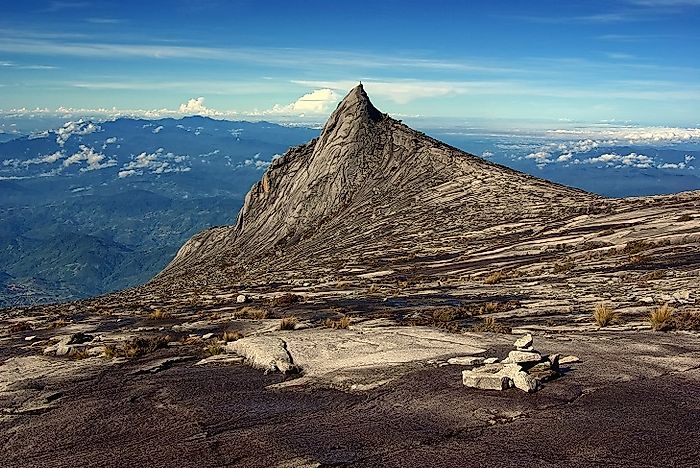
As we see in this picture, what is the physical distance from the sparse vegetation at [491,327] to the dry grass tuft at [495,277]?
36.6 feet

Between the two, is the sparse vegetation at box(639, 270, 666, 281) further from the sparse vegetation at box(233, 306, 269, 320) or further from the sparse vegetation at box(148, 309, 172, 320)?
the sparse vegetation at box(148, 309, 172, 320)

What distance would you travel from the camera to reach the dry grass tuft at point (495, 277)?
1277 inches

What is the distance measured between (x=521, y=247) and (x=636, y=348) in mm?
25684

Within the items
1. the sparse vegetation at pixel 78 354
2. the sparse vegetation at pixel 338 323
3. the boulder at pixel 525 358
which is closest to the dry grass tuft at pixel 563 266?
the sparse vegetation at pixel 338 323

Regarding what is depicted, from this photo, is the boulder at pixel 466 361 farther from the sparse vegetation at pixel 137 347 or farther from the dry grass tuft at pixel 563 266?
the dry grass tuft at pixel 563 266

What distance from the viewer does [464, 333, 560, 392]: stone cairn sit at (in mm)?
13586

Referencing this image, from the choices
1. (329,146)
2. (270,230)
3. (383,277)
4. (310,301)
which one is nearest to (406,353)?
(310,301)

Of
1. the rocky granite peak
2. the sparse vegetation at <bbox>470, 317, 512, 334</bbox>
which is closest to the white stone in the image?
the sparse vegetation at <bbox>470, 317, 512, 334</bbox>

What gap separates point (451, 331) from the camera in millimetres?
20391

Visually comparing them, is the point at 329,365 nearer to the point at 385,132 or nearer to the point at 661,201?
the point at 661,201

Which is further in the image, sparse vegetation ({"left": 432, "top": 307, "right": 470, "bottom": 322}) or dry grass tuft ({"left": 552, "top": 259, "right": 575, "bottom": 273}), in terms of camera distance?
dry grass tuft ({"left": 552, "top": 259, "right": 575, "bottom": 273})

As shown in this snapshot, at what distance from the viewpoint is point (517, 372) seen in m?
13.8

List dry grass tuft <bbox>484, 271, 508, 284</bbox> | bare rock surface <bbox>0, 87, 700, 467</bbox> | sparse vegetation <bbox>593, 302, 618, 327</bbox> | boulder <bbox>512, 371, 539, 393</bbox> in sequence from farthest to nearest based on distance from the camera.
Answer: dry grass tuft <bbox>484, 271, 508, 284</bbox>
sparse vegetation <bbox>593, 302, 618, 327</bbox>
boulder <bbox>512, 371, 539, 393</bbox>
bare rock surface <bbox>0, 87, 700, 467</bbox>

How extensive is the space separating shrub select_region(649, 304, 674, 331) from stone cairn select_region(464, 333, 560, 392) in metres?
5.96
